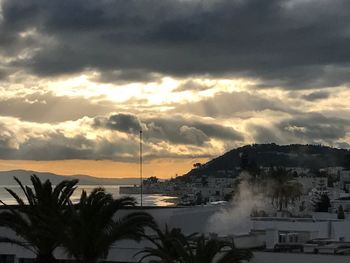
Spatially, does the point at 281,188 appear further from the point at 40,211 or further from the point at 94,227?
the point at 94,227

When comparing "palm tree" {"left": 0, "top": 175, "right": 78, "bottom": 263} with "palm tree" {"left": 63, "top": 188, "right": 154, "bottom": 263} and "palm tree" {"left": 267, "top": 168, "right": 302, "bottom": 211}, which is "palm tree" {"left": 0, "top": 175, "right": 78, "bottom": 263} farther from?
"palm tree" {"left": 267, "top": 168, "right": 302, "bottom": 211}

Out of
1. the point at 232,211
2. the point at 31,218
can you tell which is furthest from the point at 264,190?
the point at 31,218

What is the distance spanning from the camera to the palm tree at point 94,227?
2638 centimetres

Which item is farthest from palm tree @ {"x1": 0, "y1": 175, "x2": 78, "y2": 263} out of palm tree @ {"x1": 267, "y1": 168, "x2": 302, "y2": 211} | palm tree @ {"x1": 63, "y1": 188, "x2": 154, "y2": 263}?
palm tree @ {"x1": 267, "y1": 168, "x2": 302, "y2": 211}

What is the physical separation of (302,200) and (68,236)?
102 metres

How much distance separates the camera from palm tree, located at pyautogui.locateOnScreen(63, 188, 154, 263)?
26.4 meters

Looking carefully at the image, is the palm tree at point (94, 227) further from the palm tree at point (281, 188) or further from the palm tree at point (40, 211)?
the palm tree at point (281, 188)

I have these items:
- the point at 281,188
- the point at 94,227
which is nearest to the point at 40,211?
the point at 94,227

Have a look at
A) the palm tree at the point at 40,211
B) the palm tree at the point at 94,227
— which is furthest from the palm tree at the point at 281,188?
the palm tree at the point at 94,227

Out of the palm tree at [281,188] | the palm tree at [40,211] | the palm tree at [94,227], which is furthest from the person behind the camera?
the palm tree at [281,188]

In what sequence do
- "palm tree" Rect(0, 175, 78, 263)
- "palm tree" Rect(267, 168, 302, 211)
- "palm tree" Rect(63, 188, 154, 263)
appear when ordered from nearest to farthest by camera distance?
"palm tree" Rect(63, 188, 154, 263)
"palm tree" Rect(0, 175, 78, 263)
"palm tree" Rect(267, 168, 302, 211)

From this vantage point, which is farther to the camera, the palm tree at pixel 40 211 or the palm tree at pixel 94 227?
the palm tree at pixel 40 211

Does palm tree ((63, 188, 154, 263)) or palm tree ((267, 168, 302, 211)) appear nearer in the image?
palm tree ((63, 188, 154, 263))

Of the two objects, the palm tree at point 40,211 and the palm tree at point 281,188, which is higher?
the palm tree at point 281,188
